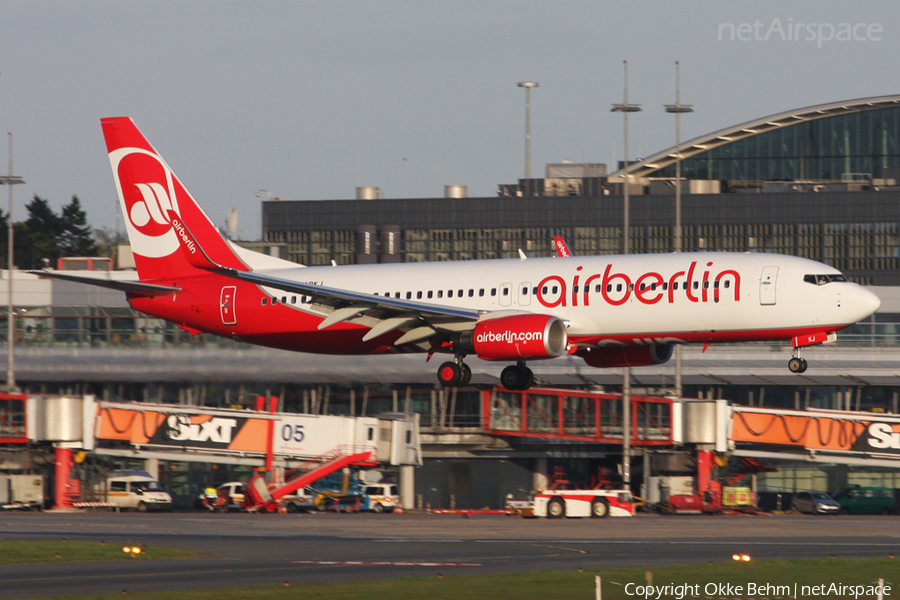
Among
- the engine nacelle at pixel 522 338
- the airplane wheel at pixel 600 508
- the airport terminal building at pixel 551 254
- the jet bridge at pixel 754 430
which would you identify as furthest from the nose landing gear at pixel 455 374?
the jet bridge at pixel 754 430

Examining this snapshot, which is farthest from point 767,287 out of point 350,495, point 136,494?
point 136,494

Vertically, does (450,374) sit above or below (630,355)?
below

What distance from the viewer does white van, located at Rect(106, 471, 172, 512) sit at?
216 feet

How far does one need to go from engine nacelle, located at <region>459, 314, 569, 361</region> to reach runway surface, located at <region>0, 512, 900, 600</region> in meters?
6.68

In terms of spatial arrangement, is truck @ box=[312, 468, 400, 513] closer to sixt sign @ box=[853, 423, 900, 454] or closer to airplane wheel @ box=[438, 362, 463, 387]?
airplane wheel @ box=[438, 362, 463, 387]

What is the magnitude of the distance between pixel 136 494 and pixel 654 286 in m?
36.1

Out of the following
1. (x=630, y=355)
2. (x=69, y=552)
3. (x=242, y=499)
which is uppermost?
(x=630, y=355)

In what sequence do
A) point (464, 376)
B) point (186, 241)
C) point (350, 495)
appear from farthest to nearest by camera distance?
1. point (350, 495)
2. point (186, 241)
3. point (464, 376)

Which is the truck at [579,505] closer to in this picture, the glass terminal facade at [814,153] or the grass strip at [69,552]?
the grass strip at [69,552]

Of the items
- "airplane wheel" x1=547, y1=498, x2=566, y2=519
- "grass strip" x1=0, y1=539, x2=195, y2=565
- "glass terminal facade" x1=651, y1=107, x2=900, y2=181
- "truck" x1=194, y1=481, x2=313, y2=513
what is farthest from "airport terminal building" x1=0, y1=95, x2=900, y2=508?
"grass strip" x1=0, y1=539, x2=195, y2=565

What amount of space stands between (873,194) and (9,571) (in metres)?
83.2

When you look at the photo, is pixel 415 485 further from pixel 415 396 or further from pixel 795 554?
pixel 795 554

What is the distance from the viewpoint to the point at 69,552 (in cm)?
3841

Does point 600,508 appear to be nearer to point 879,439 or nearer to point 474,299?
point 474,299
